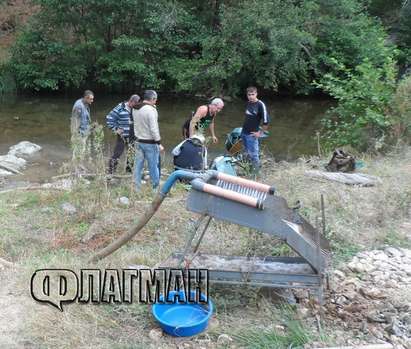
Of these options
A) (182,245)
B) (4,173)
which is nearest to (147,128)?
(182,245)

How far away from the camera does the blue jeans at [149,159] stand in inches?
291

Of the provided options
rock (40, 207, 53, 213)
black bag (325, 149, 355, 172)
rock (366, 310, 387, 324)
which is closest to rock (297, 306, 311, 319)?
rock (366, 310, 387, 324)

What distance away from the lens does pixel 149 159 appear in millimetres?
7461

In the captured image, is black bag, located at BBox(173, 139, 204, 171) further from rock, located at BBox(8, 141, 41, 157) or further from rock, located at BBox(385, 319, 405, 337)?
rock, located at BBox(8, 141, 41, 157)

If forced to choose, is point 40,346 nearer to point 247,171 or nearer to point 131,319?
point 131,319

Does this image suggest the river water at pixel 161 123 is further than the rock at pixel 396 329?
Yes

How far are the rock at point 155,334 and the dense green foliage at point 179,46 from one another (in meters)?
15.2

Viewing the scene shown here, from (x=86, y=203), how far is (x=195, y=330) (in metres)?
3.18

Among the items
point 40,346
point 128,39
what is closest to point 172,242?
point 40,346

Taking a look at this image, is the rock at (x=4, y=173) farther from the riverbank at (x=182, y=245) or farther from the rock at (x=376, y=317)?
the rock at (x=376, y=317)

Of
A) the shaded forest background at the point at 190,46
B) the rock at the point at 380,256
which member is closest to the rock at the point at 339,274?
the rock at the point at 380,256

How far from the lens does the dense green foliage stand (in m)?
18.2

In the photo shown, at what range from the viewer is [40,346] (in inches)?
135

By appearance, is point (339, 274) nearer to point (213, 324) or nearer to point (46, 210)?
point (213, 324)
